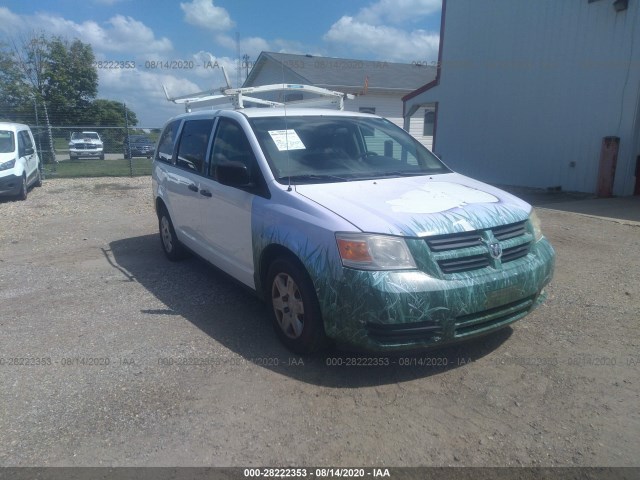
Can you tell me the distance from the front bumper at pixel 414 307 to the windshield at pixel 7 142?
12.1 meters

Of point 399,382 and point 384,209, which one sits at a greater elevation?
point 384,209

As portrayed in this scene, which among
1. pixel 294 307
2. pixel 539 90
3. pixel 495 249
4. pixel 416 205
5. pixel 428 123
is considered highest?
pixel 539 90

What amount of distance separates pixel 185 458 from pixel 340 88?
70.3ft

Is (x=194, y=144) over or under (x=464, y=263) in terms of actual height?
over

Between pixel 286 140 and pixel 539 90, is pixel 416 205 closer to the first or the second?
pixel 286 140

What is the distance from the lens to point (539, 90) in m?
13.6

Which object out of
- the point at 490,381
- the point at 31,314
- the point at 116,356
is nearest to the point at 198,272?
the point at 31,314

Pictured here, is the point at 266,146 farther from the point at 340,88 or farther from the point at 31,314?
the point at 340,88

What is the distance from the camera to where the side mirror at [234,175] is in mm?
4035

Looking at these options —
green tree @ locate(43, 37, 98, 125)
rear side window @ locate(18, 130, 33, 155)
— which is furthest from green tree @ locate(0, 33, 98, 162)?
rear side window @ locate(18, 130, 33, 155)

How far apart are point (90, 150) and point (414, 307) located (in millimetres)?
25792

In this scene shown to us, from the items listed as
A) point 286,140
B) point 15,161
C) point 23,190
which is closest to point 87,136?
point 23,190

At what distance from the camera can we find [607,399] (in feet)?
10.8

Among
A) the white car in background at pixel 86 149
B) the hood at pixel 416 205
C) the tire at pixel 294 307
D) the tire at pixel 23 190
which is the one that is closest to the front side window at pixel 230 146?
the hood at pixel 416 205
